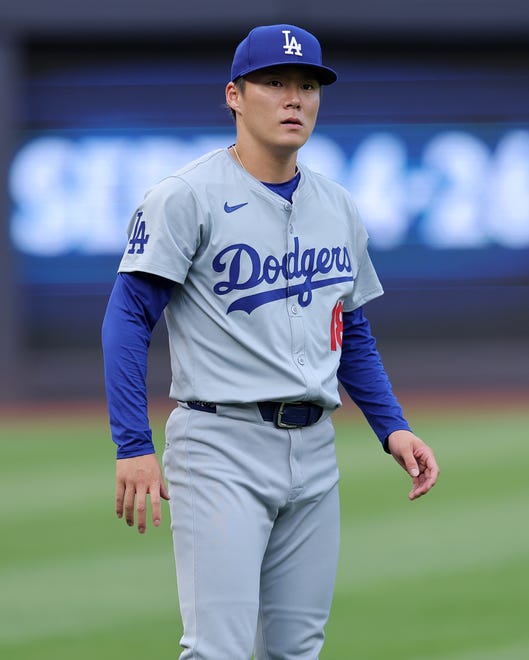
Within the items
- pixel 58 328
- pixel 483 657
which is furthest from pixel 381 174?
pixel 483 657

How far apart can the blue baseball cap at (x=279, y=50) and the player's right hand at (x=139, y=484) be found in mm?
1088

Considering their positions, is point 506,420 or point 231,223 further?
point 506,420

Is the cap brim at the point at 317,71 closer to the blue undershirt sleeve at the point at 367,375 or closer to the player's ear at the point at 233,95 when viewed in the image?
the player's ear at the point at 233,95

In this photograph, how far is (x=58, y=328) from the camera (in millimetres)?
15523

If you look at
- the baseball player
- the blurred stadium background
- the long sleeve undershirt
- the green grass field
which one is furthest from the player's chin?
the blurred stadium background

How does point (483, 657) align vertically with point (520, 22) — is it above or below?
below

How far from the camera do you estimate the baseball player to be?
325 cm

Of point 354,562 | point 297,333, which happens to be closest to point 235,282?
point 297,333

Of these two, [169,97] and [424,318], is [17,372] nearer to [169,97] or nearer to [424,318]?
[169,97]

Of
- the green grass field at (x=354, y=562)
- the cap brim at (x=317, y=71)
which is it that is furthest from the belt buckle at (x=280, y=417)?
the green grass field at (x=354, y=562)

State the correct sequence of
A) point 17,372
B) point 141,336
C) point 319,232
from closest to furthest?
point 141,336
point 319,232
point 17,372

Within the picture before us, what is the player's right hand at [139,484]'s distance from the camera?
3203 mm

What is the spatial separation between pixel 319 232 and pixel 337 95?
12.6 m

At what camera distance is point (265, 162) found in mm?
3500
